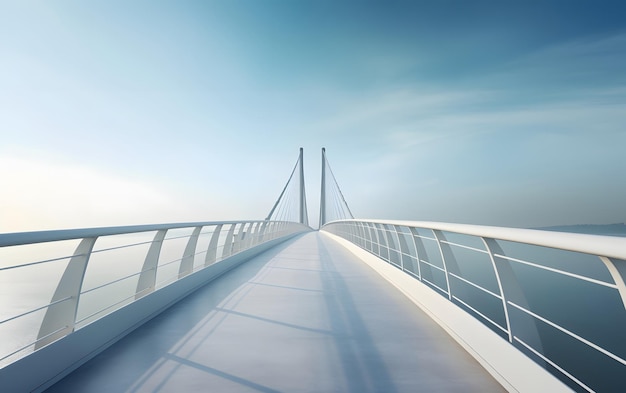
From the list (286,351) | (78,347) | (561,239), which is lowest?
(286,351)

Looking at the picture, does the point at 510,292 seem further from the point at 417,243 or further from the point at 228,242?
the point at 228,242

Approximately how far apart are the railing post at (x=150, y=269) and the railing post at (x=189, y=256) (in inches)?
42.1

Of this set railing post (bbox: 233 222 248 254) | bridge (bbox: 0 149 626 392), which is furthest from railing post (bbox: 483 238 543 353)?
railing post (bbox: 233 222 248 254)

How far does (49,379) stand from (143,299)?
1.37m

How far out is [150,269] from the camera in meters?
3.72

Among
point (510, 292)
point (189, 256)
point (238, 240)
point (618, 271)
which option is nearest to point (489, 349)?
point (510, 292)

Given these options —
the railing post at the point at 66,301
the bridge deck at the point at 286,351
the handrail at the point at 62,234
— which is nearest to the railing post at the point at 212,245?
the bridge deck at the point at 286,351

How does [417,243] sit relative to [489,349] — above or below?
above

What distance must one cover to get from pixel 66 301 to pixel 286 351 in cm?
152

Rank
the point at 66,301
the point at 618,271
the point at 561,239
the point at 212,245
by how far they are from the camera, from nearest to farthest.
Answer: the point at 618,271 → the point at 561,239 → the point at 66,301 → the point at 212,245

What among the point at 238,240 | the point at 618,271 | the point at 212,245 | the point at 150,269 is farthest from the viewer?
the point at 238,240

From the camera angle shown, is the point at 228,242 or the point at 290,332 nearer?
the point at 290,332

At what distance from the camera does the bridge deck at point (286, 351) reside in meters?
2.10

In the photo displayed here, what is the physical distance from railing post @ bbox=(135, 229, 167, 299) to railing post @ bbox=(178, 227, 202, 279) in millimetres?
1070
